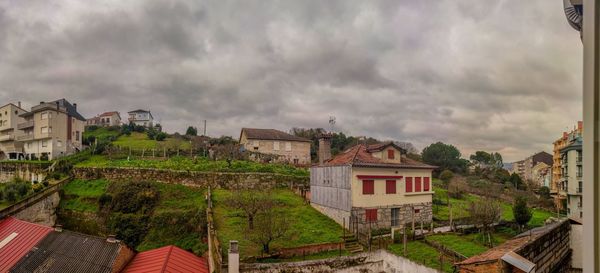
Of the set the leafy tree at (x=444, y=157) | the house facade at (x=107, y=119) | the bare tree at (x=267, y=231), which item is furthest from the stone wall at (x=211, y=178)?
the house facade at (x=107, y=119)

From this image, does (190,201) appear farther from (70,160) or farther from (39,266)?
(70,160)

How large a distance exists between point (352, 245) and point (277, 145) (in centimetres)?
2084

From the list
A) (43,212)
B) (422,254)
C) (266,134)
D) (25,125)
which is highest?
(25,125)

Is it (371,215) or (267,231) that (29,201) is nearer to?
(267,231)

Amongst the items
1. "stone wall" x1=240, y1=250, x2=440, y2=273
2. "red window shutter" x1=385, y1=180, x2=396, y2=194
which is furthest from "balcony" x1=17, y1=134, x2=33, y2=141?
"red window shutter" x1=385, y1=180, x2=396, y2=194

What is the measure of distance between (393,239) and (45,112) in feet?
107

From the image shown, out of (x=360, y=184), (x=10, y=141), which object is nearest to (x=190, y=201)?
(x=360, y=184)

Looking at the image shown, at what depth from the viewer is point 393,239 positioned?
14531 millimetres

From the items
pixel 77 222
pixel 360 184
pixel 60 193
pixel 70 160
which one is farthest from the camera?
pixel 70 160

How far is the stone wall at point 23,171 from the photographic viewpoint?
88.4 feet

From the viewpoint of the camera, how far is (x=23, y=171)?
90.7 ft

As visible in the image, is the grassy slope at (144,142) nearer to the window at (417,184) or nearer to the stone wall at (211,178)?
the stone wall at (211,178)

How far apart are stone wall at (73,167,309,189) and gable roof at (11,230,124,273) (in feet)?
32.2

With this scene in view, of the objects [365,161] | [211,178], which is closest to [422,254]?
[365,161]
